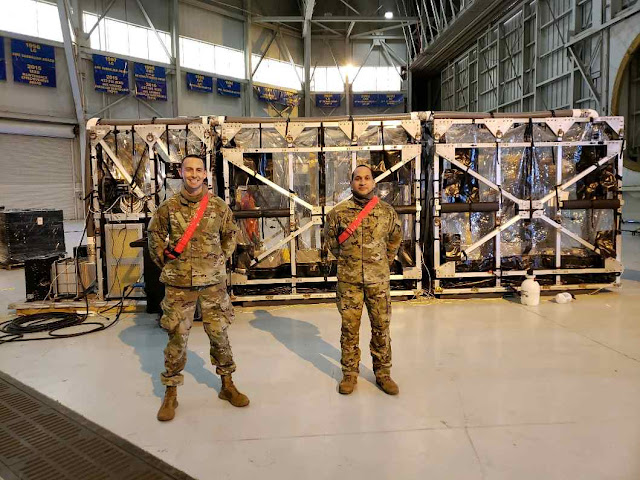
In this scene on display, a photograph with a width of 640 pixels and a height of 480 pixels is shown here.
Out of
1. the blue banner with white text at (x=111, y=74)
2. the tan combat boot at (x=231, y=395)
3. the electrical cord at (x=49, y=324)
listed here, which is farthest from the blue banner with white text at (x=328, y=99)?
the tan combat boot at (x=231, y=395)

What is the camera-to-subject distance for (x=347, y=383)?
3740mm

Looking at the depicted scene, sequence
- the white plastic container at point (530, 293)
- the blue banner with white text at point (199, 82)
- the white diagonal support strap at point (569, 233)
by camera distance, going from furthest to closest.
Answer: the blue banner with white text at point (199, 82)
the white diagonal support strap at point (569, 233)
the white plastic container at point (530, 293)

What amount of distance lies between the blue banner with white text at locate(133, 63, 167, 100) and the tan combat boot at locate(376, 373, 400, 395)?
A: 18813 mm

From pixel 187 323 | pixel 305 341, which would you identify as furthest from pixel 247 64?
pixel 187 323

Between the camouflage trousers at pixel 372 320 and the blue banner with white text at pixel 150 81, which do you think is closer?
the camouflage trousers at pixel 372 320

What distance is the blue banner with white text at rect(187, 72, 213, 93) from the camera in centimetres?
2041

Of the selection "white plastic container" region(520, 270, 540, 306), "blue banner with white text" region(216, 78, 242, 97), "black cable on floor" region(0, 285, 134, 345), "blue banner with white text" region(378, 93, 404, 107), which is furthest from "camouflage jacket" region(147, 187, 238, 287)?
"blue banner with white text" region(378, 93, 404, 107)

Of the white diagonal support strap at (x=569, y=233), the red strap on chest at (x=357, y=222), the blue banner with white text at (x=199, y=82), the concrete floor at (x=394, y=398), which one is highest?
the blue banner with white text at (x=199, y=82)

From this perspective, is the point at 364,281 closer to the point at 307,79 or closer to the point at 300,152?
the point at 300,152

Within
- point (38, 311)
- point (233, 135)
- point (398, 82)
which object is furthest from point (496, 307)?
point (398, 82)

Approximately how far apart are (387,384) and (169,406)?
1.74 metres

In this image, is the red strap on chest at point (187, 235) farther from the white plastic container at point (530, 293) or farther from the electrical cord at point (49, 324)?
the white plastic container at point (530, 293)

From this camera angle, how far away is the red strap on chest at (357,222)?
3.75m

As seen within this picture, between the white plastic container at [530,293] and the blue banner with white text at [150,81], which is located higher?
the blue banner with white text at [150,81]
